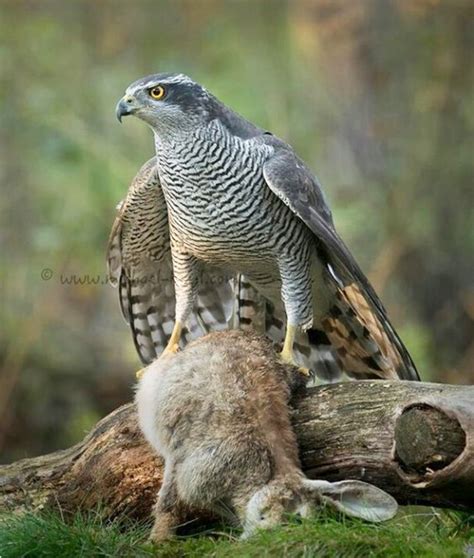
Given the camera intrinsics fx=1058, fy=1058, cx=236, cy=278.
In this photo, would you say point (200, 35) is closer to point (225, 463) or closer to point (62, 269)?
point (62, 269)

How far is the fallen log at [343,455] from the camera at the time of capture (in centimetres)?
423

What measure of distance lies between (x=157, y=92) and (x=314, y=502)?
2.60m

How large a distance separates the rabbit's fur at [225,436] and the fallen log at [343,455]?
24cm

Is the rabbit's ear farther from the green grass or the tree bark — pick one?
the tree bark

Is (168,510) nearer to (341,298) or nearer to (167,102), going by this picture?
(341,298)

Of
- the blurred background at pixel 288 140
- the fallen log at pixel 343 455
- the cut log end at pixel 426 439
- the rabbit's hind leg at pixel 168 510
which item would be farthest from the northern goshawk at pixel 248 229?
the blurred background at pixel 288 140

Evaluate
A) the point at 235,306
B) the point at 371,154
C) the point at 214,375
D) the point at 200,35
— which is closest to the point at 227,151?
the point at 235,306

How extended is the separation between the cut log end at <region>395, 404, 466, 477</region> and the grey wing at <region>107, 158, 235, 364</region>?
7.65ft

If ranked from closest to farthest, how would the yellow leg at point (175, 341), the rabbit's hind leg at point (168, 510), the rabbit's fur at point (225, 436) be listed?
the rabbit's fur at point (225, 436) < the rabbit's hind leg at point (168, 510) < the yellow leg at point (175, 341)

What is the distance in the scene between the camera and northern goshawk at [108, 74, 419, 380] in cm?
574

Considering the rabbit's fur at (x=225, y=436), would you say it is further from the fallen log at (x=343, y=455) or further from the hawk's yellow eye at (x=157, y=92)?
the hawk's yellow eye at (x=157, y=92)

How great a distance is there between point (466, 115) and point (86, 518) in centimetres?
650

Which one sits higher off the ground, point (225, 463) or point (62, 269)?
point (62, 269)

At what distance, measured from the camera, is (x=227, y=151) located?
19.2 ft
